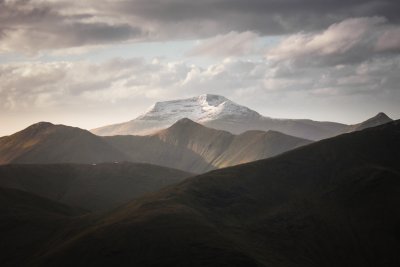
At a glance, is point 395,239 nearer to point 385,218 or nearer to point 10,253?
point 385,218

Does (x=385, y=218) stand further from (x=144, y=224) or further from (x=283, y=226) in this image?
(x=144, y=224)

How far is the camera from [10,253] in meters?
178

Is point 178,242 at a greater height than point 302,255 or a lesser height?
greater

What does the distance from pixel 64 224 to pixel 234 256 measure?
281 ft

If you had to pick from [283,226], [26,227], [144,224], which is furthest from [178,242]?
[26,227]

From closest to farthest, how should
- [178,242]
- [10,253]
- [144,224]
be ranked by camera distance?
[178,242], [144,224], [10,253]

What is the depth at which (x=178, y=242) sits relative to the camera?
151500 millimetres

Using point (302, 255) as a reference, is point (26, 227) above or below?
above

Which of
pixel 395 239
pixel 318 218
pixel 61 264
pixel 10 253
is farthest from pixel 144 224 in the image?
pixel 395 239

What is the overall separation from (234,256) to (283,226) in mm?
51924

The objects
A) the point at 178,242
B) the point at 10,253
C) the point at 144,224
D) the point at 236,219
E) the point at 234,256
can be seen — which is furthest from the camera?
the point at 236,219

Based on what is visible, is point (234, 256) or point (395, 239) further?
point (395, 239)

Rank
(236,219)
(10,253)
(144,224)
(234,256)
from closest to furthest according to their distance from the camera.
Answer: (234,256)
(144,224)
(10,253)
(236,219)

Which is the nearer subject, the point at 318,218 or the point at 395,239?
the point at 395,239
